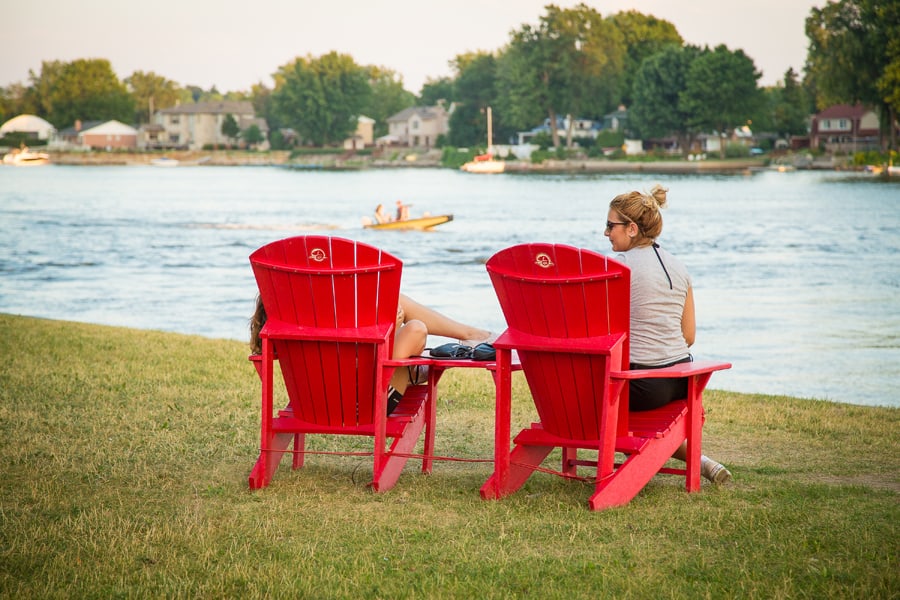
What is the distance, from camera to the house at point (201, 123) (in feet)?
518

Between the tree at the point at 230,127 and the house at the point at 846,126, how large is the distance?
269 ft

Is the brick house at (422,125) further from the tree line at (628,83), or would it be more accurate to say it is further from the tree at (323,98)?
the tree at (323,98)

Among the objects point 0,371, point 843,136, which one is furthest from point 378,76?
point 0,371

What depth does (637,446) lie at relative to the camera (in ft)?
16.4

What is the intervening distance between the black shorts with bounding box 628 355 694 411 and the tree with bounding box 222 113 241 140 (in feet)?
507

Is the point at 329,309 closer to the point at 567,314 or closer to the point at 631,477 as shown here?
the point at 567,314

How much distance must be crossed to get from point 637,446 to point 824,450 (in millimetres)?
2100

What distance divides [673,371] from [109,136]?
550ft

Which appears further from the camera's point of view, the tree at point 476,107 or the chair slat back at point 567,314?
the tree at point 476,107

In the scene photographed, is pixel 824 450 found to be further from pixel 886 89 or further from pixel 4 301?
pixel 886 89

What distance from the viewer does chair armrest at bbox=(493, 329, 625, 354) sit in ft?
15.5

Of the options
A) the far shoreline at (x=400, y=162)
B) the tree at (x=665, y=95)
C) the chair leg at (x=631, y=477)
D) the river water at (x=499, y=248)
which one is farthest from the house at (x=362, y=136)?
the chair leg at (x=631, y=477)

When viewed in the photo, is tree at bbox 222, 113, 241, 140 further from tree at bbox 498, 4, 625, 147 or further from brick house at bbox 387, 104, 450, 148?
tree at bbox 498, 4, 625, 147

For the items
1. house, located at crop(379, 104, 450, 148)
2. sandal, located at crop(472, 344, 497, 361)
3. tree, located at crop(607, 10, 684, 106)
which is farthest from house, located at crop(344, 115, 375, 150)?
sandal, located at crop(472, 344, 497, 361)
